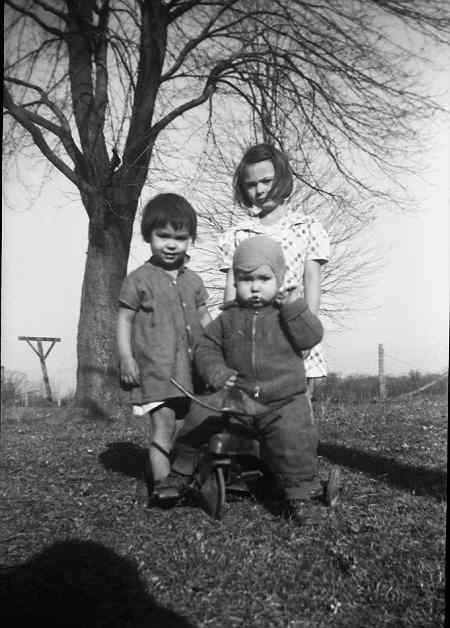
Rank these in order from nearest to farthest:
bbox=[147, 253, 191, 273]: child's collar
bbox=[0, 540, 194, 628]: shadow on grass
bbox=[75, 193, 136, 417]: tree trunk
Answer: bbox=[0, 540, 194, 628]: shadow on grass < bbox=[147, 253, 191, 273]: child's collar < bbox=[75, 193, 136, 417]: tree trunk

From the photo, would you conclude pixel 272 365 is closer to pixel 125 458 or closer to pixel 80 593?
pixel 80 593

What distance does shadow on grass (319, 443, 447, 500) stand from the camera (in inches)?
152

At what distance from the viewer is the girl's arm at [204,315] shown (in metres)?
3.70

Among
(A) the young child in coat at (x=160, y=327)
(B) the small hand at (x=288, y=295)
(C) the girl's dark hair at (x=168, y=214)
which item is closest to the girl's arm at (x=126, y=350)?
(A) the young child in coat at (x=160, y=327)

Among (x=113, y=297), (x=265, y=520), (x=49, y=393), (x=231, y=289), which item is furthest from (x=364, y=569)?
(x=49, y=393)

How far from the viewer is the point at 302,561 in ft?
9.04

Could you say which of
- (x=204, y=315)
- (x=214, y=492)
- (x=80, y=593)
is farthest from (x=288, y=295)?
(x=80, y=593)

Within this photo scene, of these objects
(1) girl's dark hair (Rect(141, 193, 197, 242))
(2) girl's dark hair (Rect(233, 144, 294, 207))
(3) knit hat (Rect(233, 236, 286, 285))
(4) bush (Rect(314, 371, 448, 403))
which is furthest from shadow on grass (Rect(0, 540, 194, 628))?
(4) bush (Rect(314, 371, 448, 403))

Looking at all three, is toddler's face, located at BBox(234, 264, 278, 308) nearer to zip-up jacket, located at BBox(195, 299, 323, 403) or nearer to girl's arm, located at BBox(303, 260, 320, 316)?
zip-up jacket, located at BBox(195, 299, 323, 403)

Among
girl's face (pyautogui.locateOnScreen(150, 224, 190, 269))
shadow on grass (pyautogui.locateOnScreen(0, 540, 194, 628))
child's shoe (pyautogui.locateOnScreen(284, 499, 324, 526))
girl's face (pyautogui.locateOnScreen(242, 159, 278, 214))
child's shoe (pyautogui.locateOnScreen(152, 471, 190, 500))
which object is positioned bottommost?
shadow on grass (pyautogui.locateOnScreen(0, 540, 194, 628))

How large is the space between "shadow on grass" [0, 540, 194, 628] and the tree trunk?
555 cm

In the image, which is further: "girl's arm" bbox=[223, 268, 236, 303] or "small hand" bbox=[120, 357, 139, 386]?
"girl's arm" bbox=[223, 268, 236, 303]

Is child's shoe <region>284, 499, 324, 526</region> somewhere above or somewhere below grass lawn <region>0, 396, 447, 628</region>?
above

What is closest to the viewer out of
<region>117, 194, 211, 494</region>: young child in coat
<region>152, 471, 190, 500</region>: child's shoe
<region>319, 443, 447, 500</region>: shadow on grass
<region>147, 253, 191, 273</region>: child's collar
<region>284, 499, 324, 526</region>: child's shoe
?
<region>284, 499, 324, 526</region>: child's shoe
